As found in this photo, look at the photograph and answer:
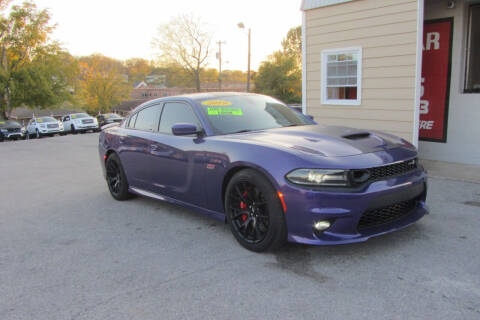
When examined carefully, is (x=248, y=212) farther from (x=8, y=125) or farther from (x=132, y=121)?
(x=8, y=125)

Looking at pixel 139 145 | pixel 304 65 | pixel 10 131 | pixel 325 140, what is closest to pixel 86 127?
pixel 10 131

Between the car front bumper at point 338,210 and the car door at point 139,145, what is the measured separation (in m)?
2.41

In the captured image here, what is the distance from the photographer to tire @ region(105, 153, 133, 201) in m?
6.00

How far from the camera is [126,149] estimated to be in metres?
5.76

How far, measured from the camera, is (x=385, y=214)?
12.0 ft

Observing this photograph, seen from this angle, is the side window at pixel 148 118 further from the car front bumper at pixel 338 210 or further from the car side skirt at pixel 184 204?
the car front bumper at pixel 338 210

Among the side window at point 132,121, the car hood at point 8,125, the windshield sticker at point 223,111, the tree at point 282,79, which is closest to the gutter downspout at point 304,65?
the side window at point 132,121

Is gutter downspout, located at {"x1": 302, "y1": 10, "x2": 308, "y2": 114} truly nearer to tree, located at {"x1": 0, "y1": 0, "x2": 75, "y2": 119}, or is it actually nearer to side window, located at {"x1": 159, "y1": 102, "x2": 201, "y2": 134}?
side window, located at {"x1": 159, "y1": 102, "x2": 201, "y2": 134}

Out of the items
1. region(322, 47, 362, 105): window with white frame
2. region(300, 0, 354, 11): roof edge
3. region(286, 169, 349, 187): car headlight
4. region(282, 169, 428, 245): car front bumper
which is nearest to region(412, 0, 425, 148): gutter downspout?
region(322, 47, 362, 105): window with white frame

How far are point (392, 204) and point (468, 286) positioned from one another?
0.85 metres

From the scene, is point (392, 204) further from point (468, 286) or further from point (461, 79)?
point (461, 79)

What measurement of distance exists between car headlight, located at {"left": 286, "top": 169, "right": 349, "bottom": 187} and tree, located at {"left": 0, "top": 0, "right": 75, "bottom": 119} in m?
41.3

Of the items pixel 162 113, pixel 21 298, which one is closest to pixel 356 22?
pixel 162 113

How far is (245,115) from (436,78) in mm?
5237
